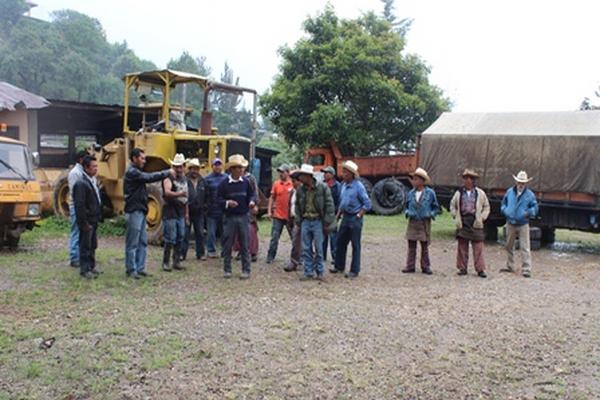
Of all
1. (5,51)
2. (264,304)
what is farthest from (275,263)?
(5,51)

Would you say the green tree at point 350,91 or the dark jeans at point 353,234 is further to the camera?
the green tree at point 350,91

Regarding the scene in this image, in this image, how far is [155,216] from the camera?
10.8 m

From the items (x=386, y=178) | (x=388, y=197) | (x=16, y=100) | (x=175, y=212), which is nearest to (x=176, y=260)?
(x=175, y=212)

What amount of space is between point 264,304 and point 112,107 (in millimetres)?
12327

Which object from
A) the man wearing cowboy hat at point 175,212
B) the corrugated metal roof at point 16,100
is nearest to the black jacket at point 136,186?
the man wearing cowboy hat at point 175,212

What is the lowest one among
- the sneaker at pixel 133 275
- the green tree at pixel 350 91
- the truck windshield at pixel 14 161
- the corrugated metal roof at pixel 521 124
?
the sneaker at pixel 133 275

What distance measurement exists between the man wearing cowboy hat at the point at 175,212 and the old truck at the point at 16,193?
8.44 ft

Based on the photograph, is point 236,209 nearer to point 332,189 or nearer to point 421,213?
point 332,189

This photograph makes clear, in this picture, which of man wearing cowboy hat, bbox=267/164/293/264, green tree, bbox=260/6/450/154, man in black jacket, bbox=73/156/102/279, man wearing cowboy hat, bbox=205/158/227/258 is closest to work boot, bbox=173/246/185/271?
man wearing cowboy hat, bbox=205/158/227/258

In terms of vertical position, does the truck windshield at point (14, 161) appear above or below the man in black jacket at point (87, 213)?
above

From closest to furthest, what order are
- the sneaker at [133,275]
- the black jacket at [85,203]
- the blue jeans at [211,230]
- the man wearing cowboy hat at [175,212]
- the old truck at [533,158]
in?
the black jacket at [85,203] → the sneaker at [133,275] → the man wearing cowboy hat at [175,212] → the blue jeans at [211,230] → the old truck at [533,158]

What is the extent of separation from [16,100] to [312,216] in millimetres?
9872

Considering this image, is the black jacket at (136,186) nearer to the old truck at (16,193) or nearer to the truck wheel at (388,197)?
the old truck at (16,193)

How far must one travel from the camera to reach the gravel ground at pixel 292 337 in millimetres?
4371
